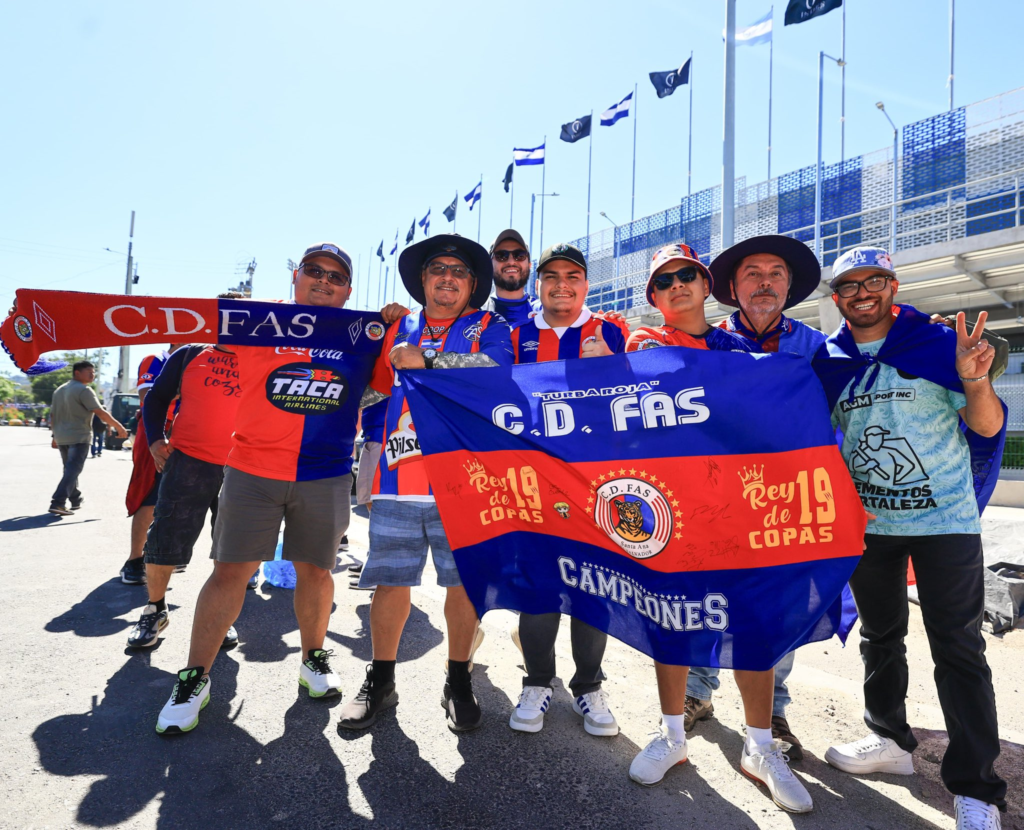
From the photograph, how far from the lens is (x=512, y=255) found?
14.7 feet

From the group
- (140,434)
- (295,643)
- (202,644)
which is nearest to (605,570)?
(202,644)

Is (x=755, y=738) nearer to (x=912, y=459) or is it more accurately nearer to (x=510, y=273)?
(x=912, y=459)

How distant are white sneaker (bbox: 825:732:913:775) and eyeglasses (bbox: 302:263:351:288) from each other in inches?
134

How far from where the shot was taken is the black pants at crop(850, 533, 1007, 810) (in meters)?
2.28

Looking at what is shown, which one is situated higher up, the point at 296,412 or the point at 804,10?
the point at 804,10

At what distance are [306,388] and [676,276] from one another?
1.97 m

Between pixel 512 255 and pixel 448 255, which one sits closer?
pixel 448 255

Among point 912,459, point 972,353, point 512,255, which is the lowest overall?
point 912,459

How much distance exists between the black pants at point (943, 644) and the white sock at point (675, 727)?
90cm

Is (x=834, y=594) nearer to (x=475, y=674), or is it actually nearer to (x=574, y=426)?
(x=574, y=426)

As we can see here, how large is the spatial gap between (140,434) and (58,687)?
2659 millimetres

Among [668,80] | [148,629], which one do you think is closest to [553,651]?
[148,629]

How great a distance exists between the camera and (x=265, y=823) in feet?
6.93

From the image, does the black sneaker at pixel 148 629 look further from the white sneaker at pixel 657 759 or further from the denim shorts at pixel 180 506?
the white sneaker at pixel 657 759
